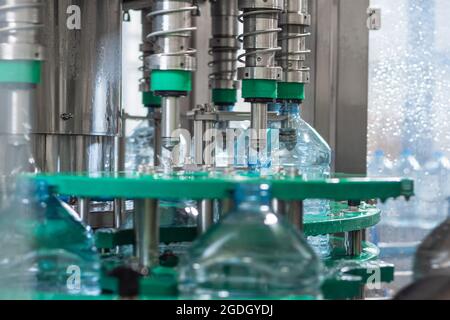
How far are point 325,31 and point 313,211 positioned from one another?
2.88ft

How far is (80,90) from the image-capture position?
1729 mm

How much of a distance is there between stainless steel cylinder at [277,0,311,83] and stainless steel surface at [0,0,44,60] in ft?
2.18

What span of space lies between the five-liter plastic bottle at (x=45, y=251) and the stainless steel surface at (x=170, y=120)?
1.09ft

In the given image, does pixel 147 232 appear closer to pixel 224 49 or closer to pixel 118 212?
pixel 118 212

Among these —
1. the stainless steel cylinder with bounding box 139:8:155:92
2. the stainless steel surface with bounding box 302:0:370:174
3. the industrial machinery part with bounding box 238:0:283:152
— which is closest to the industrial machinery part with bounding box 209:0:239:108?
the stainless steel cylinder with bounding box 139:8:155:92

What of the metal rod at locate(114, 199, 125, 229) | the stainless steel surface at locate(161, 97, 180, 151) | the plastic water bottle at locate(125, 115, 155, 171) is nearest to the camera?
the stainless steel surface at locate(161, 97, 180, 151)

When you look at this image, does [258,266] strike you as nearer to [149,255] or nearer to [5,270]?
[149,255]

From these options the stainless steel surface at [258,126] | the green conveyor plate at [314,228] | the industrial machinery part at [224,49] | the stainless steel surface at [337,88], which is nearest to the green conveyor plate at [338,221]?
the green conveyor plate at [314,228]

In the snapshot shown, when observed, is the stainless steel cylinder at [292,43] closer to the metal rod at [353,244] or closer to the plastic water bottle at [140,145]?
the metal rod at [353,244]

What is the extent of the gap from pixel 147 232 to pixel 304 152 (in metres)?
0.85

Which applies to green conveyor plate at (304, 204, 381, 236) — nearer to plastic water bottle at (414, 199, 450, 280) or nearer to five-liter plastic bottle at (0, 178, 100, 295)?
plastic water bottle at (414, 199, 450, 280)

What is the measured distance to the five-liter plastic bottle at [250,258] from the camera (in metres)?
1.16

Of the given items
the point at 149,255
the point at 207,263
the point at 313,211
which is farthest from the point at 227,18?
the point at 207,263

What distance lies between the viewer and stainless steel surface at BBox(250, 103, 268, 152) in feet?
5.63
